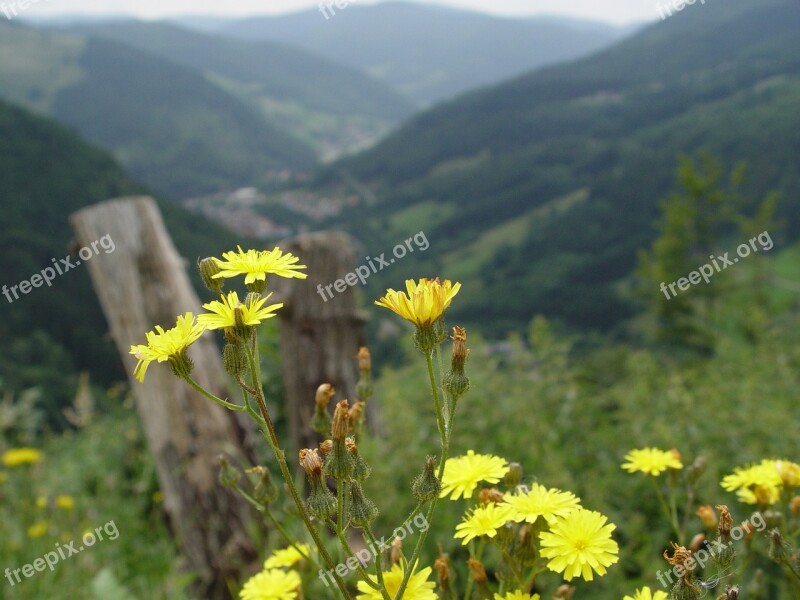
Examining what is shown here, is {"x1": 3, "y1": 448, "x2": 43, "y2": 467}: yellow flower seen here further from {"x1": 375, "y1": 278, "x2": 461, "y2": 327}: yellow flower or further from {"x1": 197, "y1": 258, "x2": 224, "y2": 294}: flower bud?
{"x1": 375, "y1": 278, "x2": 461, "y2": 327}: yellow flower

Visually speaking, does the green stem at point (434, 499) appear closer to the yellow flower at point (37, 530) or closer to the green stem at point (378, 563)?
the green stem at point (378, 563)

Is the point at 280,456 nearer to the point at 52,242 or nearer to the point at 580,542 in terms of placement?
the point at 580,542

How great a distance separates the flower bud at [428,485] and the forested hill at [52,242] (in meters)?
15.1

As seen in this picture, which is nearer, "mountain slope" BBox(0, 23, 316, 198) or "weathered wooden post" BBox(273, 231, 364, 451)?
"weathered wooden post" BBox(273, 231, 364, 451)

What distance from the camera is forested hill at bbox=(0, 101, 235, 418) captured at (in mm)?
22062

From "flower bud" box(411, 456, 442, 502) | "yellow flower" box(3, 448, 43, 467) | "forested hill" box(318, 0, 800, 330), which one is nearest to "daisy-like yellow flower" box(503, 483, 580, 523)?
"flower bud" box(411, 456, 442, 502)

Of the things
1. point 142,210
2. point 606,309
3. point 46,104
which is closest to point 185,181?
point 46,104

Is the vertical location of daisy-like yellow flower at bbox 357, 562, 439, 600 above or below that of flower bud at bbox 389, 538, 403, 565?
below

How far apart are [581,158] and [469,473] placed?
109m

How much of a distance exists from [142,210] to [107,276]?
1.89 ft

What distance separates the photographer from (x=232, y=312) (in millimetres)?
921

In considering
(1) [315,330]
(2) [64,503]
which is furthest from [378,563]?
(2) [64,503]

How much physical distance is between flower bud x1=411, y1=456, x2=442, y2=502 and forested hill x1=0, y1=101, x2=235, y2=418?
15.1 m

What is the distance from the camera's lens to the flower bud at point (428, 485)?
0.95 m
